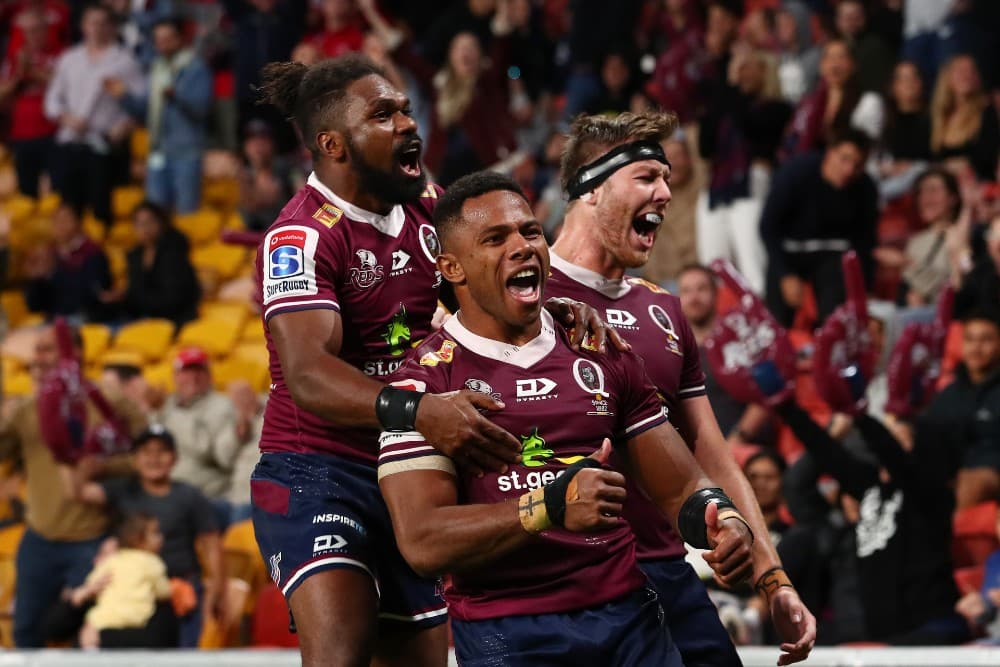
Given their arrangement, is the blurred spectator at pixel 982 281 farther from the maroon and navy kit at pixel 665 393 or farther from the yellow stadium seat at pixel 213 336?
the yellow stadium seat at pixel 213 336

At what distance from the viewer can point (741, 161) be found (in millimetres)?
10898

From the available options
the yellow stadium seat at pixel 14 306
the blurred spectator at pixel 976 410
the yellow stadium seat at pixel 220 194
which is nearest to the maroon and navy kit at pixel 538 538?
the blurred spectator at pixel 976 410

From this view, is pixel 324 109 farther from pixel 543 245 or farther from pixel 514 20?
pixel 514 20

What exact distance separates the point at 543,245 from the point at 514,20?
9.75 metres

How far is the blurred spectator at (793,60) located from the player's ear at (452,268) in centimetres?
817

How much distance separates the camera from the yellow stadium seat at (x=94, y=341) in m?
12.7

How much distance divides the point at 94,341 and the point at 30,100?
127 inches

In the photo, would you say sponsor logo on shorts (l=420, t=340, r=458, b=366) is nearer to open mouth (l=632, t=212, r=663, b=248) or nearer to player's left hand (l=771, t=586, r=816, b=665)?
player's left hand (l=771, t=586, r=816, b=665)

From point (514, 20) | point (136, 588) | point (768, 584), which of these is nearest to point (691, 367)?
point (768, 584)

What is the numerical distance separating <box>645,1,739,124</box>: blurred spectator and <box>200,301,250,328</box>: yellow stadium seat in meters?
3.64

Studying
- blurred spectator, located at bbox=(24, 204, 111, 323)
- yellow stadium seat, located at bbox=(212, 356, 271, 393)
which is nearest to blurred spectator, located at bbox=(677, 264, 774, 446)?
yellow stadium seat, located at bbox=(212, 356, 271, 393)

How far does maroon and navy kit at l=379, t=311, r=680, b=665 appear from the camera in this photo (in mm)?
3564

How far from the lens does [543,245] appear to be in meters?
3.70

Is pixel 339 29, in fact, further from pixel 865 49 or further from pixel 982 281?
pixel 982 281
